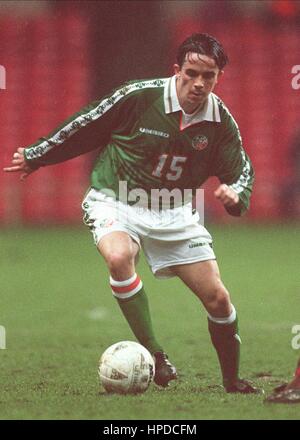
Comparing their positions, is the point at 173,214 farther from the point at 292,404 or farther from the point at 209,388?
the point at 292,404

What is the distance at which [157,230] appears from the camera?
6395 mm

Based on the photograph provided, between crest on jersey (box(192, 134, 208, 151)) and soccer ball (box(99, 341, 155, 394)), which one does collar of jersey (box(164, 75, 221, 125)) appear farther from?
soccer ball (box(99, 341, 155, 394))

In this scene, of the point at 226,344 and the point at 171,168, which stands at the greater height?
the point at 171,168

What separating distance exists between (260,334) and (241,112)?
12.6m

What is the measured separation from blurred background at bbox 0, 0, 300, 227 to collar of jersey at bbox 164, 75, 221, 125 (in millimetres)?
13238

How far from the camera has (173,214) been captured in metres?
6.48

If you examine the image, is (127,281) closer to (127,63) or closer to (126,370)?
(126,370)

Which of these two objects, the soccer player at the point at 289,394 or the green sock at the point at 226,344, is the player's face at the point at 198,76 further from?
the soccer player at the point at 289,394

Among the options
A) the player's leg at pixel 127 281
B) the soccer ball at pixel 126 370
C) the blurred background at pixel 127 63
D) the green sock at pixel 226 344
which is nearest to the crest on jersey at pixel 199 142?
the player's leg at pixel 127 281

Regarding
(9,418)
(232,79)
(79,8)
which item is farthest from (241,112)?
(9,418)

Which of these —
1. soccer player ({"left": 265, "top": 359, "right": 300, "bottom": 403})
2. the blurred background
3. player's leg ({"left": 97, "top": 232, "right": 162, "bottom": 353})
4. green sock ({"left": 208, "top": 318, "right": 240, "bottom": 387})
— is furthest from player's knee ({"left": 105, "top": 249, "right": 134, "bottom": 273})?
the blurred background

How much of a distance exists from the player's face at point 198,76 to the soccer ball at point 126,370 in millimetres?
1393

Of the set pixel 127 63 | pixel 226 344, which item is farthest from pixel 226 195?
pixel 127 63

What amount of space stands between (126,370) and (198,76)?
1603 millimetres
